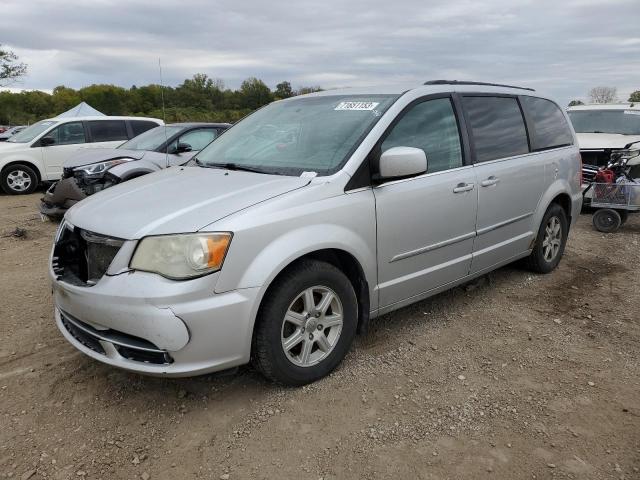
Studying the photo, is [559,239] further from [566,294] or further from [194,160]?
[194,160]

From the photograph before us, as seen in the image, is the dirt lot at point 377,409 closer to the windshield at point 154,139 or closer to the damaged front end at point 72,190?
the damaged front end at point 72,190

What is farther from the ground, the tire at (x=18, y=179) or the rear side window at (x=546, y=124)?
the rear side window at (x=546, y=124)

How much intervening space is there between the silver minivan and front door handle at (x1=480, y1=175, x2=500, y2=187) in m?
0.01

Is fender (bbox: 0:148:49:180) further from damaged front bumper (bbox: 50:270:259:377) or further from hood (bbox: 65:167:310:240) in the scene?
damaged front bumper (bbox: 50:270:259:377)

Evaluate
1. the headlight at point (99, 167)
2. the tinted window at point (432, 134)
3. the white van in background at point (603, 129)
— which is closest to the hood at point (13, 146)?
the headlight at point (99, 167)

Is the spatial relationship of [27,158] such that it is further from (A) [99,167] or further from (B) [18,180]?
(A) [99,167]

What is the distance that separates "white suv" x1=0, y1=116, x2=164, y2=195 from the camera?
10.9 metres

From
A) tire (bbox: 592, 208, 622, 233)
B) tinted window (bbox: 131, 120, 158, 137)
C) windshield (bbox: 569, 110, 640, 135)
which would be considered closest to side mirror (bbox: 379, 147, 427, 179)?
tire (bbox: 592, 208, 622, 233)

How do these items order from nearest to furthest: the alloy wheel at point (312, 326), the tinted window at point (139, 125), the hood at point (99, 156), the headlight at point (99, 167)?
the alloy wheel at point (312, 326) < the headlight at point (99, 167) < the hood at point (99, 156) < the tinted window at point (139, 125)

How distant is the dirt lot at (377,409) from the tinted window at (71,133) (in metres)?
8.24

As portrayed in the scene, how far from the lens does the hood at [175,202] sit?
2.61 metres

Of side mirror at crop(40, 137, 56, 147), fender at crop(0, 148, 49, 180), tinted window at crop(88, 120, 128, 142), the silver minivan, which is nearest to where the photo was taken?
the silver minivan

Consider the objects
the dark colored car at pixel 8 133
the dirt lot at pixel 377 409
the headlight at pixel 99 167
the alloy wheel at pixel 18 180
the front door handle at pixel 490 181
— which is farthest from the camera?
the dark colored car at pixel 8 133

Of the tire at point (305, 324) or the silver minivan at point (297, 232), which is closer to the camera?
the silver minivan at point (297, 232)
